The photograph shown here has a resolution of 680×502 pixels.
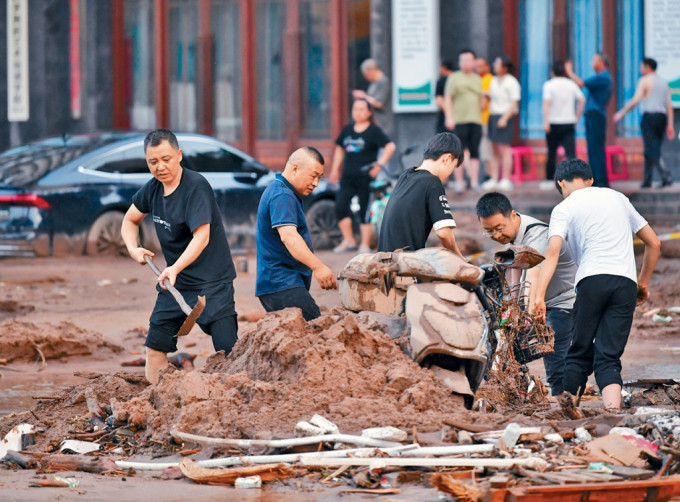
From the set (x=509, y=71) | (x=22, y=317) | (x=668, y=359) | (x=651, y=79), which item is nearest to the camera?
(x=668, y=359)

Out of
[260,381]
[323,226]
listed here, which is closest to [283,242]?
[260,381]

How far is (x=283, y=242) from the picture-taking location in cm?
760

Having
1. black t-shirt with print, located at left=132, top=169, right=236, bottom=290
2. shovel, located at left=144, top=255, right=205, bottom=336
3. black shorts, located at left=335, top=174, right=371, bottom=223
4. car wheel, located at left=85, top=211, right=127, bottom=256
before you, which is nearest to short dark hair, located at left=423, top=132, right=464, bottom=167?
black t-shirt with print, located at left=132, top=169, right=236, bottom=290

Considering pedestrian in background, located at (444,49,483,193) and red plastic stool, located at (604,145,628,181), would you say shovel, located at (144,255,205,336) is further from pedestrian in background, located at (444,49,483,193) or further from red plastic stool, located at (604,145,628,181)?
red plastic stool, located at (604,145,628,181)

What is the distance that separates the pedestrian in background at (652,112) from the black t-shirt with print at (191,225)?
36.2 ft

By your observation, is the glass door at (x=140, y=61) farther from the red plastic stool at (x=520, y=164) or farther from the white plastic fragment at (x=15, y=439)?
the white plastic fragment at (x=15, y=439)

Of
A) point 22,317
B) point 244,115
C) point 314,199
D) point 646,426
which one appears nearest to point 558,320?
point 646,426

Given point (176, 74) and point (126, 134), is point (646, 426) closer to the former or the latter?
point (126, 134)

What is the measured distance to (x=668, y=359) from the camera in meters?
10.3

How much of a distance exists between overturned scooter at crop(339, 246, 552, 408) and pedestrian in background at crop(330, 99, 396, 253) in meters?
7.86

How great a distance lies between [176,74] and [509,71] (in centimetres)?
691

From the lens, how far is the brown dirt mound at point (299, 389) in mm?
6566

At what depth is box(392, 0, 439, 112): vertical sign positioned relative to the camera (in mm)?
20406

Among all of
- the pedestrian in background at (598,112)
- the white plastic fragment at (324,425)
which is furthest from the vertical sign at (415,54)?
the white plastic fragment at (324,425)
